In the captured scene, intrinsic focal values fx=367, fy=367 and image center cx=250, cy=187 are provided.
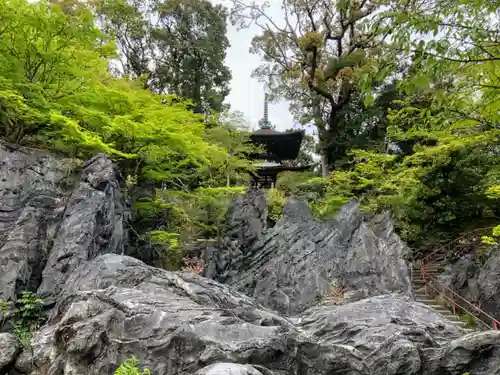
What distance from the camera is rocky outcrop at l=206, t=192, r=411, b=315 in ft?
28.1

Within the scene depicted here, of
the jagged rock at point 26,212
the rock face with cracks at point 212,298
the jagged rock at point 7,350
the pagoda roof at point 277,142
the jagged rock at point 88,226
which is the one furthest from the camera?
the pagoda roof at point 277,142

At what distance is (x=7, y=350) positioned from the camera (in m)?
4.25

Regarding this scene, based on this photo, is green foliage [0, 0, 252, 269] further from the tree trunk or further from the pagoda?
the pagoda

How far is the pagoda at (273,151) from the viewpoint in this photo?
2092cm

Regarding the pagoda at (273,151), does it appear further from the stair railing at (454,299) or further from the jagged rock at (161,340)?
the jagged rock at (161,340)

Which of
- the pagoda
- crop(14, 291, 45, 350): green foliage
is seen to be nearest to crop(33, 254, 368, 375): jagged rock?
crop(14, 291, 45, 350): green foliage

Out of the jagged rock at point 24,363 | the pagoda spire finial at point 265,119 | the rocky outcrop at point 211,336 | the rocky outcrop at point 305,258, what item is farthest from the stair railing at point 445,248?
the pagoda spire finial at point 265,119

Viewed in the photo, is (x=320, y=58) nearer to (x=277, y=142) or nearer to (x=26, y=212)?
(x=277, y=142)

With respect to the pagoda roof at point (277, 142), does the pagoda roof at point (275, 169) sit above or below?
below

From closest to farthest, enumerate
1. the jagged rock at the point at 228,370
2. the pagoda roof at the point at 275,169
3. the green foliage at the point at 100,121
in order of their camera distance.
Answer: the jagged rock at the point at 228,370
the green foliage at the point at 100,121
the pagoda roof at the point at 275,169

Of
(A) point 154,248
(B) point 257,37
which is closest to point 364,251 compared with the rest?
(A) point 154,248

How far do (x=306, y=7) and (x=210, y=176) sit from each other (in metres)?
10.9

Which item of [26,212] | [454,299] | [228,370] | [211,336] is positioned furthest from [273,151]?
[228,370]

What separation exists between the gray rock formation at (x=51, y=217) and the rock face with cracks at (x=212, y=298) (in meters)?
0.02
